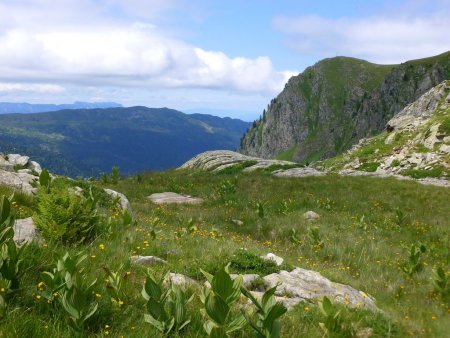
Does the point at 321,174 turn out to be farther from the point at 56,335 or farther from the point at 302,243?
the point at 56,335

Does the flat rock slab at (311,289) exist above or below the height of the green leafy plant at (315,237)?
above

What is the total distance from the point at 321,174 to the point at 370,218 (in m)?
12.2

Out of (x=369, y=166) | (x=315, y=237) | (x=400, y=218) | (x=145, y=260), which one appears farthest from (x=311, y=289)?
(x=369, y=166)

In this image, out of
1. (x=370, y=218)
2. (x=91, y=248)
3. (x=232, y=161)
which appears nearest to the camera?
(x=91, y=248)

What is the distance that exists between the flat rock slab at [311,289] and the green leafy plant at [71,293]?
2.97m

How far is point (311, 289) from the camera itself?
6984mm

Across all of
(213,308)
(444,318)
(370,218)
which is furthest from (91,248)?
(370,218)

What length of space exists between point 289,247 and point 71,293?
27.9 ft

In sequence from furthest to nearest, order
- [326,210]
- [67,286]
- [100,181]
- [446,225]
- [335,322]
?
[100,181], [326,210], [446,225], [335,322], [67,286]

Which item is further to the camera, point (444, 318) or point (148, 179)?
point (148, 179)

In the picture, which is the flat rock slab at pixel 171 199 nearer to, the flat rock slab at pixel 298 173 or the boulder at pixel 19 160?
the boulder at pixel 19 160

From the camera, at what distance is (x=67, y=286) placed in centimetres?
404

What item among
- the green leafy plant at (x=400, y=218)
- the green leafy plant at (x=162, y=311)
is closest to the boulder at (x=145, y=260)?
the green leafy plant at (x=162, y=311)

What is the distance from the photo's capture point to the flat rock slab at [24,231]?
683cm
